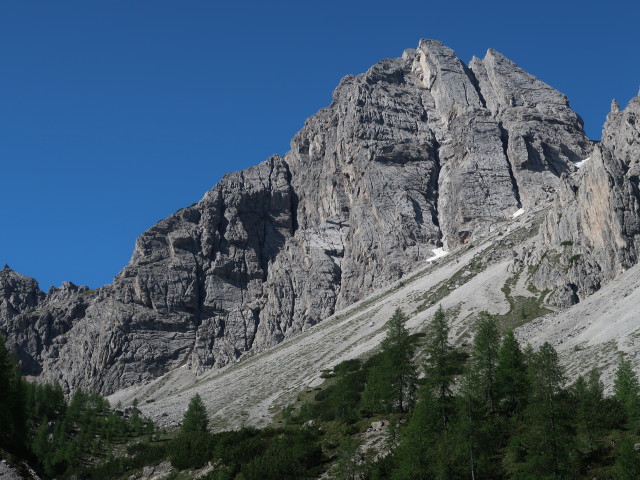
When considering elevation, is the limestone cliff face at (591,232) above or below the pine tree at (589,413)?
above

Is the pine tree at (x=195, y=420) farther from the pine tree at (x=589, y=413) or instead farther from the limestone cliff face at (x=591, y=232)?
the limestone cliff face at (x=591, y=232)

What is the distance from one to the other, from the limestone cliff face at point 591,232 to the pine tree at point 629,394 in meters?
53.2

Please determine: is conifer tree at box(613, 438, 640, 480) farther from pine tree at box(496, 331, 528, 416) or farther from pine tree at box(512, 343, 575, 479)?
pine tree at box(496, 331, 528, 416)

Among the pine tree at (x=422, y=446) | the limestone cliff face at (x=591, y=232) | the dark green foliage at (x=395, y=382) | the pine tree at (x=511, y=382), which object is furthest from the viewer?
the limestone cliff face at (x=591, y=232)

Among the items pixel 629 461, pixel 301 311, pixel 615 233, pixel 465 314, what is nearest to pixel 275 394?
pixel 465 314

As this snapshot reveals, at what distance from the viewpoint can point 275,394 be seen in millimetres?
105250

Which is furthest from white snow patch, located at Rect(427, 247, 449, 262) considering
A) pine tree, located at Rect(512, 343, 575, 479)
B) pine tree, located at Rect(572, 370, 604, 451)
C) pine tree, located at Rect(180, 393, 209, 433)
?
pine tree, located at Rect(512, 343, 575, 479)

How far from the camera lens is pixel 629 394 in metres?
45.6

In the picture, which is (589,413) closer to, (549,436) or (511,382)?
(511,382)

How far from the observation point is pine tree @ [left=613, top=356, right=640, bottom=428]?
1662 inches

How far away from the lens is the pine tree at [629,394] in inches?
1662

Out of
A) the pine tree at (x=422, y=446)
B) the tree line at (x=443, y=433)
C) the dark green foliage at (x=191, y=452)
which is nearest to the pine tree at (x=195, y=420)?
the tree line at (x=443, y=433)

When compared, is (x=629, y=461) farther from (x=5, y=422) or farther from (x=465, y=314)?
(x=465, y=314)

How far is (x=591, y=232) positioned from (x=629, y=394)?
75.4m
